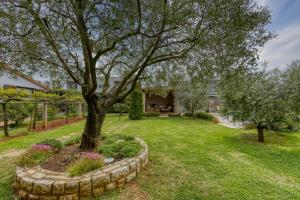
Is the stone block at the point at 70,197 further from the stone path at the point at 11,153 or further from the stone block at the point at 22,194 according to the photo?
the stone path at the point at 11,153

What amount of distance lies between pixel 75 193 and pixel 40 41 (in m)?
4.24

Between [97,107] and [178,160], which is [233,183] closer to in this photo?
[178,160]

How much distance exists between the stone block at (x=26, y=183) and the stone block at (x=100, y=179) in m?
1.15

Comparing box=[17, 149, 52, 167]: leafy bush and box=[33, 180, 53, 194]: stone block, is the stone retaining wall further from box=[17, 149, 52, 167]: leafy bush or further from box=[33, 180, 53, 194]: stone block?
box=[17, 149, 52, 167]: leafy bush

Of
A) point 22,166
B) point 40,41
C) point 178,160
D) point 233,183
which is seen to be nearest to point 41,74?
point 40,41

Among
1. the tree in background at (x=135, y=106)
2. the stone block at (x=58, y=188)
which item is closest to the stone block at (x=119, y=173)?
the stone block at (x=58, y=188)

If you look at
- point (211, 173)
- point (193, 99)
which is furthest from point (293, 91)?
point (193, 99)

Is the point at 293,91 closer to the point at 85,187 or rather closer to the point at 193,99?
the point at 85,187

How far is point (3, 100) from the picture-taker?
843cm

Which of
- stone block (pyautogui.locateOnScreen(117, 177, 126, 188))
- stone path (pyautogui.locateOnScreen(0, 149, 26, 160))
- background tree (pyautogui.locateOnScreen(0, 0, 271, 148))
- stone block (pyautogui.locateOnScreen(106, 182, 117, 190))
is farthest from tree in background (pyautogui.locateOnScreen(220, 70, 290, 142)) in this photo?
stone path (pyautogui.locateOnScreen(0, 149, 26, 160))

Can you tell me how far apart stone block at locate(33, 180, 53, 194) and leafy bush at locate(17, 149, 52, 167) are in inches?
41.3

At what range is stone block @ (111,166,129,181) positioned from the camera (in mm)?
3793

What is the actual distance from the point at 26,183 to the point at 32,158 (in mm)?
1058

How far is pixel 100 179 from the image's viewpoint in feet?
11.8
